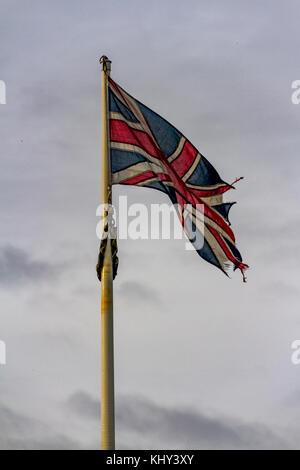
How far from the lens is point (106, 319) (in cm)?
3906

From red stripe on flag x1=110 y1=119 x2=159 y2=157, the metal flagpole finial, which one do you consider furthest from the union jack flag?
the metal flagpole finial

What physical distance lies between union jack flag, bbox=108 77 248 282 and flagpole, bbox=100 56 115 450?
35 cm

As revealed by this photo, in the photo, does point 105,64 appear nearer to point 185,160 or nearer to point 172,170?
point 172,170

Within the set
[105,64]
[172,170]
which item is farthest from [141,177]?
[105,64]

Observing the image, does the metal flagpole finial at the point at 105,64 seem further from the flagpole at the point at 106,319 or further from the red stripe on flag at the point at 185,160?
the red stripe on flag at the point at 185,160

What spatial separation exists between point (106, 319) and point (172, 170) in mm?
7529

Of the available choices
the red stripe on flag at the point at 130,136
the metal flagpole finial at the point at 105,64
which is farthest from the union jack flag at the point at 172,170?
the metal flagpole finial at the point at 105,64

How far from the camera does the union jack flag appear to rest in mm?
42094

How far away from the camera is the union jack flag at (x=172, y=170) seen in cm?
4209

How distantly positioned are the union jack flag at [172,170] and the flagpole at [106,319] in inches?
13.7

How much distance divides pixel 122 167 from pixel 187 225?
362cm

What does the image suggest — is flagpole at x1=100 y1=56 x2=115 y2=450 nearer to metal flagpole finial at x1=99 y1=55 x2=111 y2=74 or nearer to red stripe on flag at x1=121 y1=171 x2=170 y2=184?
metal flagpole finial at x1=99 y1=55 x2=111 y2=74
